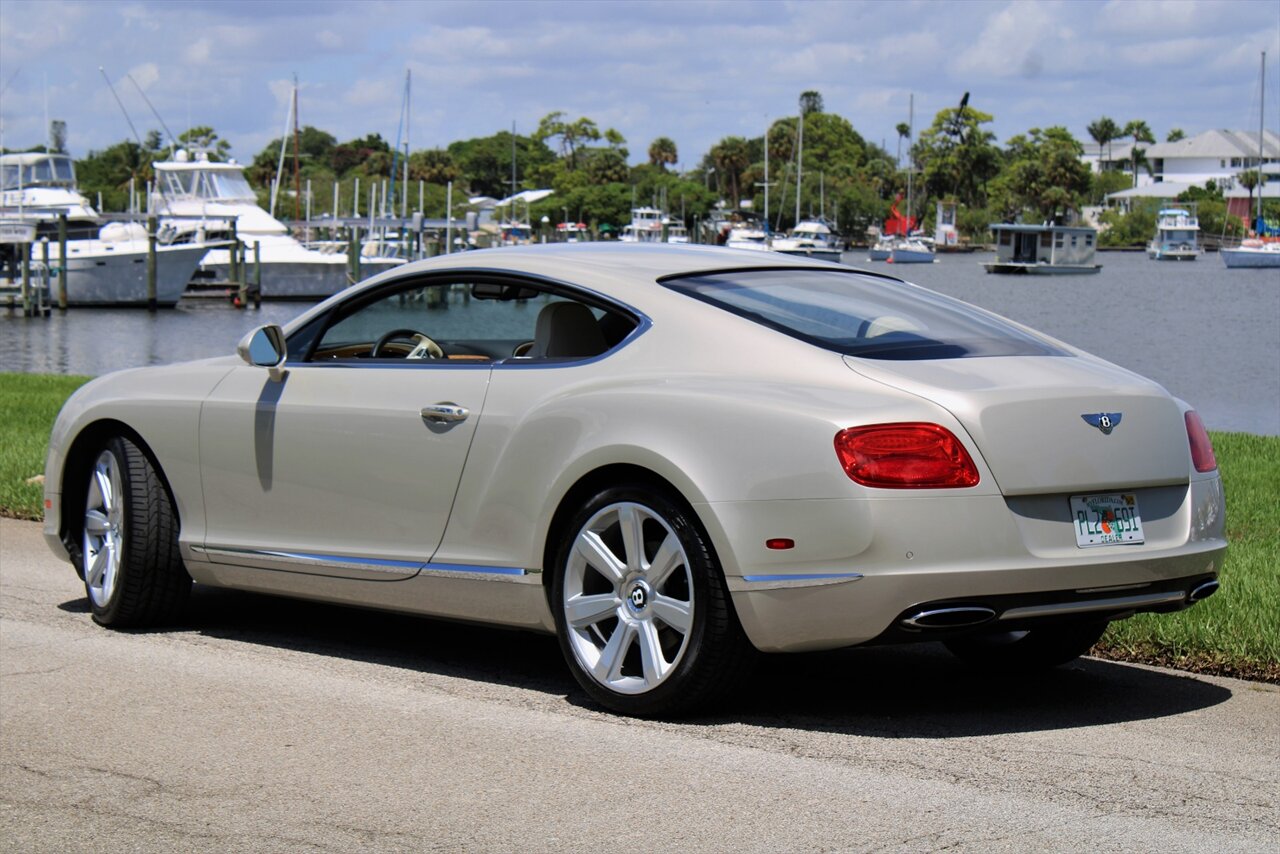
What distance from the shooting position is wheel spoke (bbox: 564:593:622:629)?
5520 mm

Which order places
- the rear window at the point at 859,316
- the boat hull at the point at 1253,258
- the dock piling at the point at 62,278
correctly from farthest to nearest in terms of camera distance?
1. the boat hull at the point at 1253,258
2. the dock piling at the point at 62,278
3. the rear window at the point at 859,316

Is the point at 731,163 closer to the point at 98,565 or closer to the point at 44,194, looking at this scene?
the point at 44,194

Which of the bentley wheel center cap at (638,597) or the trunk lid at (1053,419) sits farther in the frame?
the bentley wheel center cap at (638,597)

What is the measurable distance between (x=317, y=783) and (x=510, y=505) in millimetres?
1255

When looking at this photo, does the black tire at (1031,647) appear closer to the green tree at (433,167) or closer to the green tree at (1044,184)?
the green tree at (433,167)

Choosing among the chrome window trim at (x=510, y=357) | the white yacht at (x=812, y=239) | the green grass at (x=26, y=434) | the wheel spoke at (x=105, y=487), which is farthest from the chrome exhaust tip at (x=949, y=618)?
the white yacht at (x=812, y=239)

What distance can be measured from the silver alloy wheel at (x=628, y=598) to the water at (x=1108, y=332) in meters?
18.6

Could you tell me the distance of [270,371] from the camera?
6648 mm

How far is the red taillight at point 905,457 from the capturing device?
4.97m

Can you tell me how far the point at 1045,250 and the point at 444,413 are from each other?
106 metres

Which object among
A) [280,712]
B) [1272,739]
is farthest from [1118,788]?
[280,712]

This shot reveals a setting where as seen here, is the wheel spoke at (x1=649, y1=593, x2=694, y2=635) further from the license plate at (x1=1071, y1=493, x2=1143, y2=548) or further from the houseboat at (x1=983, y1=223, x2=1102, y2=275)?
the houseboat at (x1=983, y1=223, x2=1102, y2=275)

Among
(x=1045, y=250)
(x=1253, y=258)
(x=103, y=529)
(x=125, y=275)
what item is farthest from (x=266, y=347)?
(x=1253, y=258)

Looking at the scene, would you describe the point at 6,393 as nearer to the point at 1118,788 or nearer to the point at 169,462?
the point at 169,462
